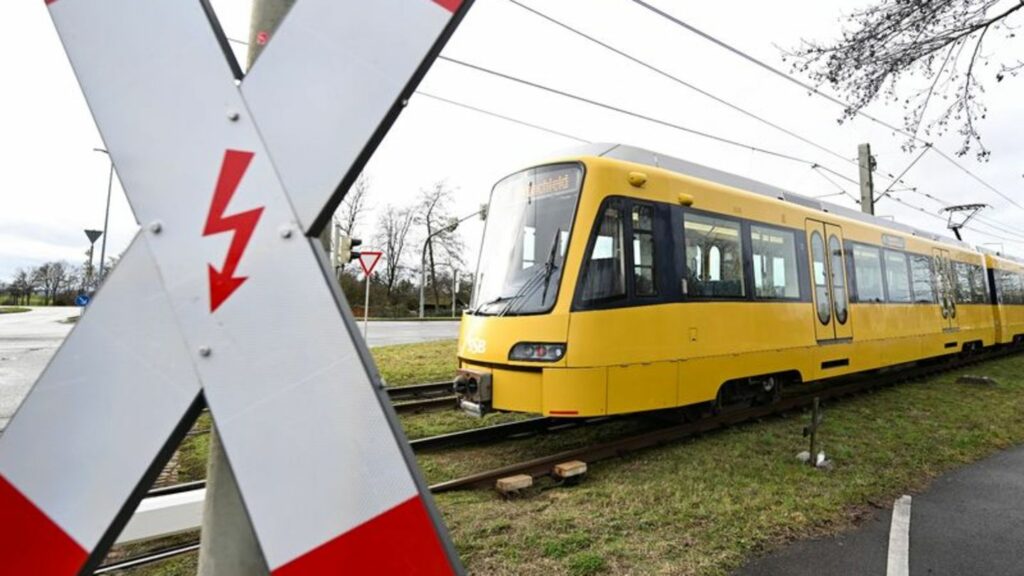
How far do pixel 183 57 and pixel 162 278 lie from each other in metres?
0.46

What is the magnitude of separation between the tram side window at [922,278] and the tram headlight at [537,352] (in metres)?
9.42

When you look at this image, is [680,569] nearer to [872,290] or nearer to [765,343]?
[765,343]

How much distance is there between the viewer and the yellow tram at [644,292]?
5.29 m

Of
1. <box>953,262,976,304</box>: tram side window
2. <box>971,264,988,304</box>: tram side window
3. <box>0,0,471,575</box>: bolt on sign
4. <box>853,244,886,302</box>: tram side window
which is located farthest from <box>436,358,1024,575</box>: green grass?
<box>971,264,988,304</box>: tram side window

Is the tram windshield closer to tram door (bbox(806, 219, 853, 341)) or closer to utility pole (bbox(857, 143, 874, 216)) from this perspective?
tram door (bbox(806, 219, 853, 341))

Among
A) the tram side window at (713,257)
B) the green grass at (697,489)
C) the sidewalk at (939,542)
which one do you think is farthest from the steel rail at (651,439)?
the sidewalk at (939,542)

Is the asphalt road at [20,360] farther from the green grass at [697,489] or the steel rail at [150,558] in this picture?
the green grass at [697,489]

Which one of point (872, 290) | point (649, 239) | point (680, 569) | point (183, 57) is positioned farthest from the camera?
point (872, 290)

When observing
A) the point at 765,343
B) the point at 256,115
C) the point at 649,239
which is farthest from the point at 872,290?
the point at 256,115

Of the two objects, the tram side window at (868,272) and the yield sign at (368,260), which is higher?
the yield sign at (368,260)

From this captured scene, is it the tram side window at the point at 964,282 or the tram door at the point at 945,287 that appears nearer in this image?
the tram door at the point at 945,287

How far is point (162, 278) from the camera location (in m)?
1.02

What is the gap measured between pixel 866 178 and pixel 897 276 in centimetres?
881

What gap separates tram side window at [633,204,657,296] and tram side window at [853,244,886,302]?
519cm
